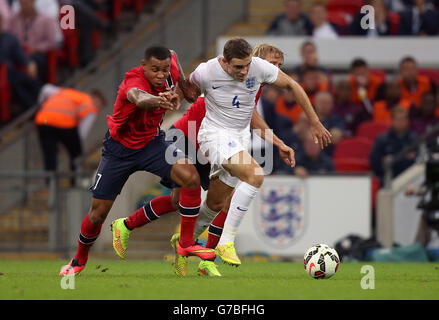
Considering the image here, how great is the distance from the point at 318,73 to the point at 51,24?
15.6 ft

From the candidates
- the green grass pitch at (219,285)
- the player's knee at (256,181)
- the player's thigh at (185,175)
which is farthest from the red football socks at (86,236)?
the player's knee at (256,181)

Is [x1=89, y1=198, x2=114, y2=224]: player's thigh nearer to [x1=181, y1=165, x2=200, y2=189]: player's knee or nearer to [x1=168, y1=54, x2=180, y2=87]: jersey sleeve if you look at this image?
[x1=181, y1=165, x2=200, y2=189]: player's knee

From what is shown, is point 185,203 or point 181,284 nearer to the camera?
point 181,284

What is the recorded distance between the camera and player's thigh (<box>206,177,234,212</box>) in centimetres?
952

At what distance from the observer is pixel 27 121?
15758mm

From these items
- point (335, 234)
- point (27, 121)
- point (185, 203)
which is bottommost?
point (335, 234)

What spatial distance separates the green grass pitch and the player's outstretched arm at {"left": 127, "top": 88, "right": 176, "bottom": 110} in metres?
1.42

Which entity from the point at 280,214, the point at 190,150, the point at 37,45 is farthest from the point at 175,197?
the point at 37,45

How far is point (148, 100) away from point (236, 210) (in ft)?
4.85

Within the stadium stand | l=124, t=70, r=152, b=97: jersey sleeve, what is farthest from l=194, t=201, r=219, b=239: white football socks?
the stadium stand

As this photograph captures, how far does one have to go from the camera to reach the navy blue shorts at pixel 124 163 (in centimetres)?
859

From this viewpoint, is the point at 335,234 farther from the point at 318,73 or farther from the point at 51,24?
the point at 51,24

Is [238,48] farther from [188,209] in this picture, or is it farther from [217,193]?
[217,193]
